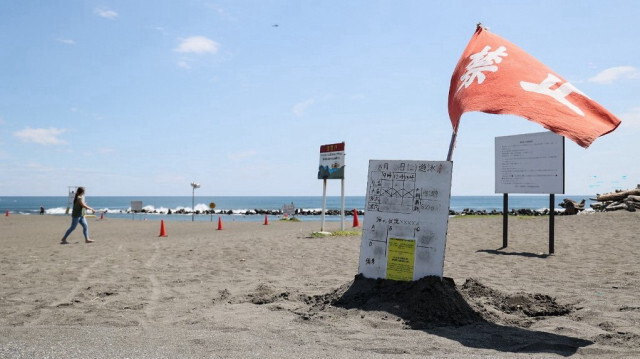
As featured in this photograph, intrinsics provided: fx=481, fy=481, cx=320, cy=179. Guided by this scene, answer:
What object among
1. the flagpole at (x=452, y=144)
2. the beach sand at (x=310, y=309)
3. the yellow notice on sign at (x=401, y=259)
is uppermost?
the flagpole at (x=452, y=144)

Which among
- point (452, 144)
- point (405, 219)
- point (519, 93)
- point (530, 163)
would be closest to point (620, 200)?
point (530, 163)

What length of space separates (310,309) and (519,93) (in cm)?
341

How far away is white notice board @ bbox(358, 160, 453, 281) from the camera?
5.91 m

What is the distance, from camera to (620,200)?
25.5m

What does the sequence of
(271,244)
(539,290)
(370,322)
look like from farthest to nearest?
(271,244)
(539,290)
(370,322)

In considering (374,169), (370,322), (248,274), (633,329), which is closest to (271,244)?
(248,274)

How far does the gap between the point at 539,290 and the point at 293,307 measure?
3.76m

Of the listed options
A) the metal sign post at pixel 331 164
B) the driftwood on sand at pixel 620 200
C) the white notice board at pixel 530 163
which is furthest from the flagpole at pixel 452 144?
the driftwood on sand at pixel 620 200

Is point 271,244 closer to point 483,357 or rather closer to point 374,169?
point 374,169

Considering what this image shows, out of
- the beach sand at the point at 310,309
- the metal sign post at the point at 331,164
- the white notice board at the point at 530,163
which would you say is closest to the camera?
the beach sand at the point at 310,309

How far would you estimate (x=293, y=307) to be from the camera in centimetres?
600

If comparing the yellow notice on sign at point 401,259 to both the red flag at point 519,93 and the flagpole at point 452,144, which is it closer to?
the flagpole at point 452,144

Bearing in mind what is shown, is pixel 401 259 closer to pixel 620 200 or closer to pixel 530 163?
pixel 530 163

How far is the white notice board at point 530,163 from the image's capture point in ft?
39.0
